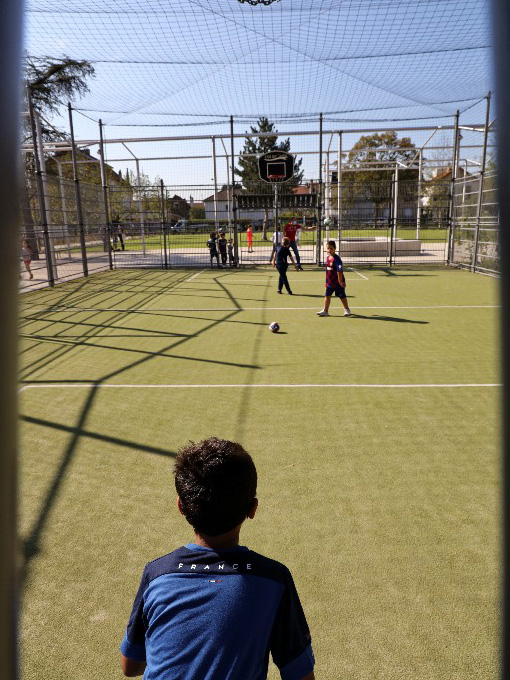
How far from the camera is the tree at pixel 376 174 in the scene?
23.0 meters

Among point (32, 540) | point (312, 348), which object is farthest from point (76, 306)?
point (32, 540)

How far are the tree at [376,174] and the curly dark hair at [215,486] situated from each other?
1506 centimetres

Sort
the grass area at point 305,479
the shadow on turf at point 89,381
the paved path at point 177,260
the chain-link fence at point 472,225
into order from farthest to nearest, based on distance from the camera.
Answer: the paved path at point 177,260
the chain-link fence at point 472,225
the shadow on turf at point 89,381
the grass area at point 305,479

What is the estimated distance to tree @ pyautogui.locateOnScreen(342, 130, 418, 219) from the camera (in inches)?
906

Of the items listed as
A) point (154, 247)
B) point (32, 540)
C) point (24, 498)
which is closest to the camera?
point (32, 540)

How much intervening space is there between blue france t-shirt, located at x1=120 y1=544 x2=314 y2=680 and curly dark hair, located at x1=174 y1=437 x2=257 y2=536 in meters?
0.09

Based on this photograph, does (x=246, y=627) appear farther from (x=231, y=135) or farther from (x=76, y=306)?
(x=231, y=135)

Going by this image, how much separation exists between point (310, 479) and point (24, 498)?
7.77ft

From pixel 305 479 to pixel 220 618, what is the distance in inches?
119

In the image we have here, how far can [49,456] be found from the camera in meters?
4.93

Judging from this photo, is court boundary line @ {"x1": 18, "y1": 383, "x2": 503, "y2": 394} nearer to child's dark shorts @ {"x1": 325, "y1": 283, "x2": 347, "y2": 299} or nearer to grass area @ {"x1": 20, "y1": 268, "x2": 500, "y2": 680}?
grass area @ {"x1": 20, "y1": 268, "x2": 500, "y2": 680}

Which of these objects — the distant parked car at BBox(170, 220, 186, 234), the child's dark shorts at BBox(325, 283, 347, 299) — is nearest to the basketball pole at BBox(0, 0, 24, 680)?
the child's dark shorts at BBox(325, 283, 347, 299)

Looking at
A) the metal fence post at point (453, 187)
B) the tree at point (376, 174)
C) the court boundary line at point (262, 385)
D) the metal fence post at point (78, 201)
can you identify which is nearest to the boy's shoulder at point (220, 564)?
the court boundary line at point (262, 385)

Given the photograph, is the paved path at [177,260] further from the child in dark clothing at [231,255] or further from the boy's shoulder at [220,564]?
the boy's shoulder at [220,564]
